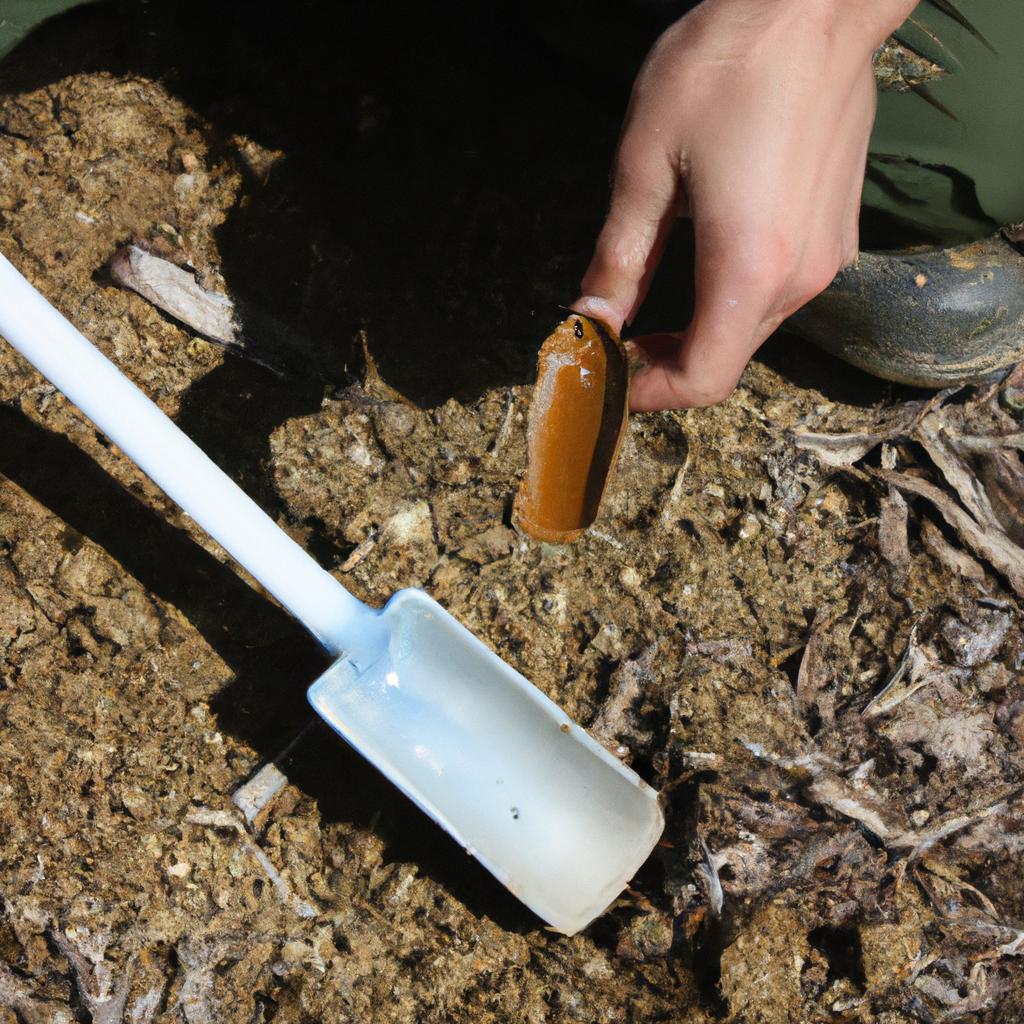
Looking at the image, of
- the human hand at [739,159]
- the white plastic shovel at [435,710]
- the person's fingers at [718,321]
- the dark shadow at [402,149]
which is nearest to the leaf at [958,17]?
the human hand at [739,159]

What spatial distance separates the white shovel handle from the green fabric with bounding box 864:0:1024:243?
1146mm

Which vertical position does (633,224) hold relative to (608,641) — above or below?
above

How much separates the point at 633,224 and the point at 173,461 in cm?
68

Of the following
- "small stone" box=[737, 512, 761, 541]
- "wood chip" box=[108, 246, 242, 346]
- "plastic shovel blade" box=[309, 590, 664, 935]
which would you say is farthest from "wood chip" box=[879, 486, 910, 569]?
"wood chip" box=[108, 246, 242, 346]

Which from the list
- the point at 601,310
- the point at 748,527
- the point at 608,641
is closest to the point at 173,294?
the point at 601,310

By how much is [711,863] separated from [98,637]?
94cm

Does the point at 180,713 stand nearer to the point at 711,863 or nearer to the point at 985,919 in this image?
the point at 711,863

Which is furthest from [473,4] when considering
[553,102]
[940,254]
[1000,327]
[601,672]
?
[601,672]

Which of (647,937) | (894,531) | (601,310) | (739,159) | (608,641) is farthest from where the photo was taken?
(894,531)

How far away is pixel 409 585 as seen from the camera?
1.44 meters

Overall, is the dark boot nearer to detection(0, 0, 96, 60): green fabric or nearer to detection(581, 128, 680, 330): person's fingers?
detection(581, 128, 680, 330): person's fingers

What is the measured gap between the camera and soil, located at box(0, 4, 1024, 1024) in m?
1.29

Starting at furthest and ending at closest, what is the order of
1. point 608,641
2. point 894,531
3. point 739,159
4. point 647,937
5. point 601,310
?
point 894,531 < point 608,641 < point 647,937 < point 601,310 < point 739,159

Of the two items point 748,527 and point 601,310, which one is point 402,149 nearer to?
point 601,310
